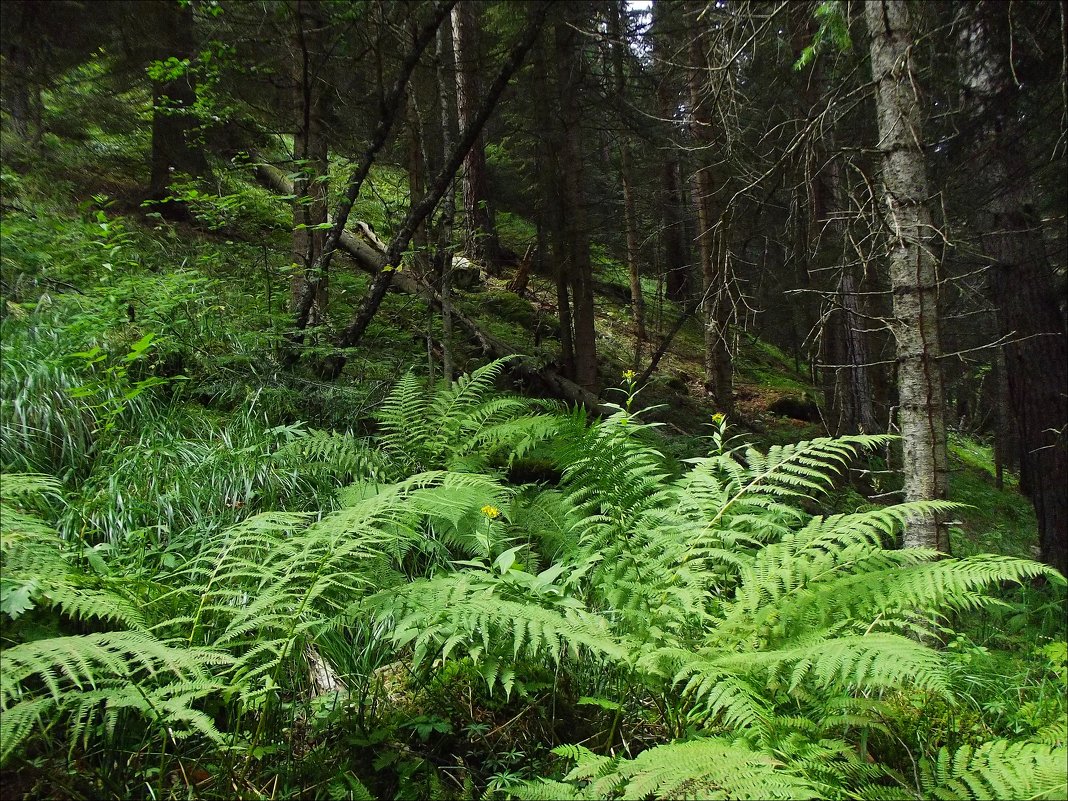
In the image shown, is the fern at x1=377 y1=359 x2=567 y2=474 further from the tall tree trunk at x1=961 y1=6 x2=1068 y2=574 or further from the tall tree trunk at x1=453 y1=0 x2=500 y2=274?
the tall tree trunk at x1=453 y1=0 x2=500 y2=274

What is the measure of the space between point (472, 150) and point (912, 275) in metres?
8.42

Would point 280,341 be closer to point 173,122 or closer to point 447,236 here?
point 447,236

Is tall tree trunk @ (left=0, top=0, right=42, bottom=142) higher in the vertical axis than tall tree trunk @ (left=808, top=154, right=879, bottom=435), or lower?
higher

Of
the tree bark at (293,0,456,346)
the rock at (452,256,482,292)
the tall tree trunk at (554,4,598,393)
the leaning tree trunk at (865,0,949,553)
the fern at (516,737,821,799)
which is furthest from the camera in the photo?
the rock at (452,256,482,292)

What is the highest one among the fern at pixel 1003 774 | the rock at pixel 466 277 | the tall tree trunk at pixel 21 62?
the tall tree trunk at pixel 21 62

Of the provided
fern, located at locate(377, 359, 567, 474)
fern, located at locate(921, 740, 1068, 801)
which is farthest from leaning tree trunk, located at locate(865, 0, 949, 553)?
fern, located at locate(377, 359, 567, 474)

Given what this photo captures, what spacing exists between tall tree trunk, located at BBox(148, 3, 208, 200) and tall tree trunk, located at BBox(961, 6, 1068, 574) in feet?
27.4

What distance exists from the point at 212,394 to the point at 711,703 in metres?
4.17

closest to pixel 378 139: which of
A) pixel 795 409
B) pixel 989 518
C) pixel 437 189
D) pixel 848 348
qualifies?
pixel 437 189

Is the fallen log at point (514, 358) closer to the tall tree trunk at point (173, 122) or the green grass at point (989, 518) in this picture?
the tall tree trunk at point (173, 122)

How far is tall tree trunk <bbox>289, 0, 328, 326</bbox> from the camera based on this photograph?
508 cm

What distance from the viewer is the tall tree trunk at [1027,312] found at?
523cm

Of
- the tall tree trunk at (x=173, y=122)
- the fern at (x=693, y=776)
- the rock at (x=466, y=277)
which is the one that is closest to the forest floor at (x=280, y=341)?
the rock at (x=466, y=277)

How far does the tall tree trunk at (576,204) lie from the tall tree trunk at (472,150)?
1685mm
